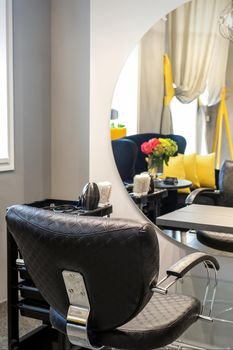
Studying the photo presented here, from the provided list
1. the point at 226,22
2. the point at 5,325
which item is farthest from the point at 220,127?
the point at 5,325

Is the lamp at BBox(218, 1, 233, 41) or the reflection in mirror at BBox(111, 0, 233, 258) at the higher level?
the lamp at BBox(218, 1, 233, 41)

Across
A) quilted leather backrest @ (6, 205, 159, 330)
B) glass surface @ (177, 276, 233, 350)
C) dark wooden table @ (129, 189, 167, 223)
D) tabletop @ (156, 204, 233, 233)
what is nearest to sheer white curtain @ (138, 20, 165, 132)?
dark wooden table @ (129, 189, 167, 223)

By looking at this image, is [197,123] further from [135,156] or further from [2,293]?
[2,293]

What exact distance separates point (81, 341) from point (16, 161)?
1.65 meters

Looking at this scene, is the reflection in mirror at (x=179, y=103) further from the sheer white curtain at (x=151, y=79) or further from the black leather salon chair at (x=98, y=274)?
the black leather salon chair at (x=98, y=274)

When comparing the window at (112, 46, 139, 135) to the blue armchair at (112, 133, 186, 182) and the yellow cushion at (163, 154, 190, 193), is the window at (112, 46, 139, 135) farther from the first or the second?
the yellow cushion at (163, 154, 190, 193)

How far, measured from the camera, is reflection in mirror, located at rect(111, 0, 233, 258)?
2447mm

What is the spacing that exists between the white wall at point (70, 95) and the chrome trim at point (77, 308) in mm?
1657

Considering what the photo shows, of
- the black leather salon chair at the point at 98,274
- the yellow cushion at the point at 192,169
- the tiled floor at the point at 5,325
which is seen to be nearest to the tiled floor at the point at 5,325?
the tiled floor at the point at 5,325

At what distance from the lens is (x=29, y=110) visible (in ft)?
9.59

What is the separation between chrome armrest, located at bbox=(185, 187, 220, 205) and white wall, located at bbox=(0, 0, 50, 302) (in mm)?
1110

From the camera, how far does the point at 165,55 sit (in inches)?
101

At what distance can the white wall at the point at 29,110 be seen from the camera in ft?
9.14

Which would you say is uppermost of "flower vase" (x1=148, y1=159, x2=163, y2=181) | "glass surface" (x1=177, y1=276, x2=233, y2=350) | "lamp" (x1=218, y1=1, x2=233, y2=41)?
"lamp" (x1=218, y1=1, x2=233, y2=41)
